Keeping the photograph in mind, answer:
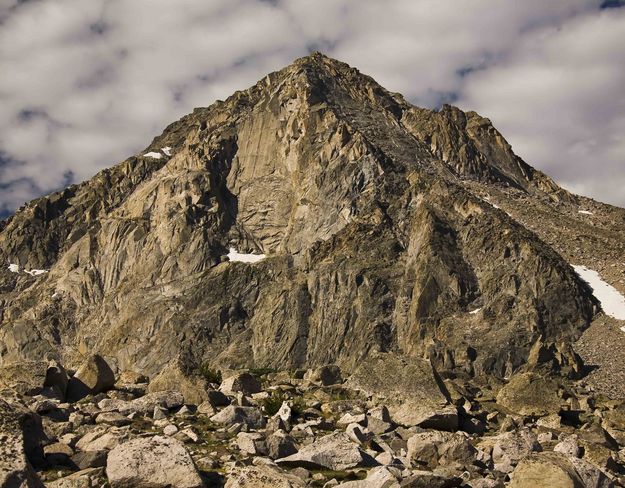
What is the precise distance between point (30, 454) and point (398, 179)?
149191 millimetres

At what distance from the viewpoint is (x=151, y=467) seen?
41.6 ft

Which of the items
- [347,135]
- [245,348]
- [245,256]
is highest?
[347,135]

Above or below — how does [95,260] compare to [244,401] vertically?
above

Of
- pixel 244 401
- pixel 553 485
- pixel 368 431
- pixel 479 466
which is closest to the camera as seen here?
pixel 553 485

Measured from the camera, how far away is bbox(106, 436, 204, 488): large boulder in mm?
12523

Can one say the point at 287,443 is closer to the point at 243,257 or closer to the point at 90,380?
the point at 90,380

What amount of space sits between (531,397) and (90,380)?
17379 millimetres

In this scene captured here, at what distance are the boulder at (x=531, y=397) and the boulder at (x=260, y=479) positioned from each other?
17980 mm

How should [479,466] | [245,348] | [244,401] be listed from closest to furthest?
1. [479,466]
2. [244,401]
3. [245,348]

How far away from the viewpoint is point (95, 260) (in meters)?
175

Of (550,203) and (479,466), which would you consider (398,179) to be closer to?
(550,203)

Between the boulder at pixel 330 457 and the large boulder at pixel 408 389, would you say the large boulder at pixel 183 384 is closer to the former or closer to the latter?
the large boulder at pixel 408 389

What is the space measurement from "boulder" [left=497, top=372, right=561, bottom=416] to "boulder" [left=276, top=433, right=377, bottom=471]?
48.9ft

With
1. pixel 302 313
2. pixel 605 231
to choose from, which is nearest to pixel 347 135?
pixel 302 313
